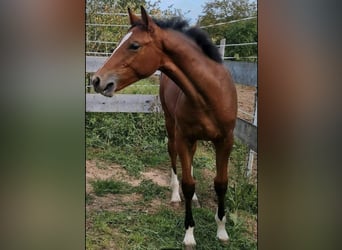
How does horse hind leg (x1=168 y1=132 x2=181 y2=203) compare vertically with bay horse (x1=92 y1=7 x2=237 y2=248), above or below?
below

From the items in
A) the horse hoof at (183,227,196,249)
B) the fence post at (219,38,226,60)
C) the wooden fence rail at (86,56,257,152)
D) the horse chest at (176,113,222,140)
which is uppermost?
the fence post at (219,38,226,60)

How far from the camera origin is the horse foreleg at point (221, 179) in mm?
1662

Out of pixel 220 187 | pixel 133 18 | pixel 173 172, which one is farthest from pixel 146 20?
pixel 220 187

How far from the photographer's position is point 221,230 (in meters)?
1.67

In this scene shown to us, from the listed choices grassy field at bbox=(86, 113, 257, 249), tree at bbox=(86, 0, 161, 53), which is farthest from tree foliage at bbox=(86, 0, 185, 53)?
grassy field at bbox=(86, 113, 257, 249)

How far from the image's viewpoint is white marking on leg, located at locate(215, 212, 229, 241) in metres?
1.66

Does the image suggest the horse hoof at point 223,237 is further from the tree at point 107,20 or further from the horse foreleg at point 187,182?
the tree at point 107,20

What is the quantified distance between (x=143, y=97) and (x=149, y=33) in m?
0.26

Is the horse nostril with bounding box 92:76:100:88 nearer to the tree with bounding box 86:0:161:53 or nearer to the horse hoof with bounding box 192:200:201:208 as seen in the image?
the tree with bounding box 86:0:161:53

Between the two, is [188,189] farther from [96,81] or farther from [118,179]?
[96,81]

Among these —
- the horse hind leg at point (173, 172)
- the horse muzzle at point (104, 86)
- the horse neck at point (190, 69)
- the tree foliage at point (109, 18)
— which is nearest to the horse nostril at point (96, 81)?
the horse muzzle at point (104, 86)
